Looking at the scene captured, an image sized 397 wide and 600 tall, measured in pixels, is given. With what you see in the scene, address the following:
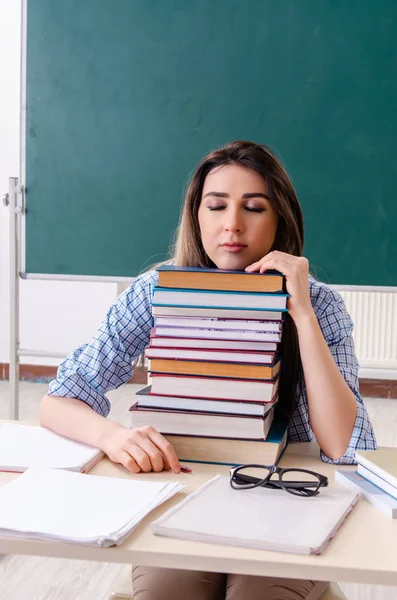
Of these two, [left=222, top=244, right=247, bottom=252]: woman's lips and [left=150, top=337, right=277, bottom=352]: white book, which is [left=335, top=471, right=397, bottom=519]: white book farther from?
[left=222, top=244, right=247, bottom=252]: woman's lips

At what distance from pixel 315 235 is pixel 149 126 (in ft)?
2.37

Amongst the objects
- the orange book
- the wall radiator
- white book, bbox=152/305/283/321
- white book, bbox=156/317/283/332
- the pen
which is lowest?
the wall radiator

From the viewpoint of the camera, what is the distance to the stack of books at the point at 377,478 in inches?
36.6

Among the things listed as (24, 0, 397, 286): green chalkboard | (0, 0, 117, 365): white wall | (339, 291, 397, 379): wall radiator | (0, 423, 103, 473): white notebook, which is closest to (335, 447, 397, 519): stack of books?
(0, 423, 103, 473): white notebook

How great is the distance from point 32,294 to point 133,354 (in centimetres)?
341

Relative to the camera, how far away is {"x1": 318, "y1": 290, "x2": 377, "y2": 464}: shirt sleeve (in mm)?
1210

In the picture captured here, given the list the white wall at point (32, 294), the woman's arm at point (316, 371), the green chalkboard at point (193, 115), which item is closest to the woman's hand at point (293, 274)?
the woman's arm at point (316, 371)

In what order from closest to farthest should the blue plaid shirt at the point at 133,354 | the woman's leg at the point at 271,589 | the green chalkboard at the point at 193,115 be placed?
the woman's leg at the point at 271,589 < the blue plaid shirt at the point at 133,354 < the green chalkboard at the point at 193,115

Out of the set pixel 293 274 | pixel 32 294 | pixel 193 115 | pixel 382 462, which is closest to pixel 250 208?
pixel 293 274

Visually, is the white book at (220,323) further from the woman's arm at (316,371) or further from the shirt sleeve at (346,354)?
the shirt sleeve at (346,354)

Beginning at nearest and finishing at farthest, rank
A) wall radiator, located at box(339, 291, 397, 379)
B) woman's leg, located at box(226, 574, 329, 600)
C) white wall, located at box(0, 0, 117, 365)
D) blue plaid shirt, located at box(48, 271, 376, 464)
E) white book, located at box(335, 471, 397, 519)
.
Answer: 1. white book, located at box(335, 471, 397, 519)
2. woman's leg, located at box(226, 574, 329, 600)
3. blue plaid shirt, located at box(48, 271, 376, 464)
4. wall radiator, located at box(339, 291, 397, 379)
5. white wall, located at box(0, 0, 117, 365)

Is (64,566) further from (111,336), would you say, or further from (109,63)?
(109,63)

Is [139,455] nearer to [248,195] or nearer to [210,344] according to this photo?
[210,344]

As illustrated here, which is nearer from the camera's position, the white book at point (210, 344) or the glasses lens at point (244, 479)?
the glasses lens at point (244, 479)
